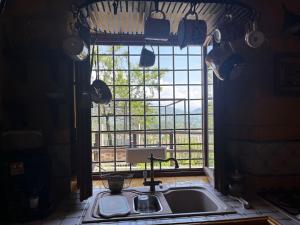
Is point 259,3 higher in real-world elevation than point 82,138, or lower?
higher

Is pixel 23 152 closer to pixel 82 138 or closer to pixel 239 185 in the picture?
pixel 82 138

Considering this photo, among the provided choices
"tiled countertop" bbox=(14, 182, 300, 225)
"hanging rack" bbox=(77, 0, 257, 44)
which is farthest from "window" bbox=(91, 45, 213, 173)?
"tiled countertop" bbox=(14, 182, 300, 225)

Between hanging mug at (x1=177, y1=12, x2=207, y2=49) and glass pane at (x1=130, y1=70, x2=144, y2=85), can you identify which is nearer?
hanging mug at (x1=177, y1=12, x2=207, y2=49)

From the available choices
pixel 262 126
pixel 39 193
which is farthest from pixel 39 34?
pixel 262 126

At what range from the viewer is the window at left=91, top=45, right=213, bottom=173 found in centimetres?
220

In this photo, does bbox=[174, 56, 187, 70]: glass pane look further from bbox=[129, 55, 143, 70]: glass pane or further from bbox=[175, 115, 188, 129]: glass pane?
bbox=[175, 115, 188, 129]: glass pane

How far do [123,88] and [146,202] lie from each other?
0.99 metres

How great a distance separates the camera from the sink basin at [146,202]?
1629 millimetres

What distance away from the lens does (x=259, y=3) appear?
1.74 meters

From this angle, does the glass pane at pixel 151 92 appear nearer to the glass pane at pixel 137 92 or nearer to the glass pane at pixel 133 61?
the glass pane at pixel 137 92

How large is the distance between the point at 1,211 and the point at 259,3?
6.58 ft

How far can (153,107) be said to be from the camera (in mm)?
2252

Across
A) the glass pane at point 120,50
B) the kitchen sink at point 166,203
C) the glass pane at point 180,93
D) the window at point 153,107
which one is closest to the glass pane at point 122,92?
the window at point 153,107

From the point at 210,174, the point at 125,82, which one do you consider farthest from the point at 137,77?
the point at 210,174
